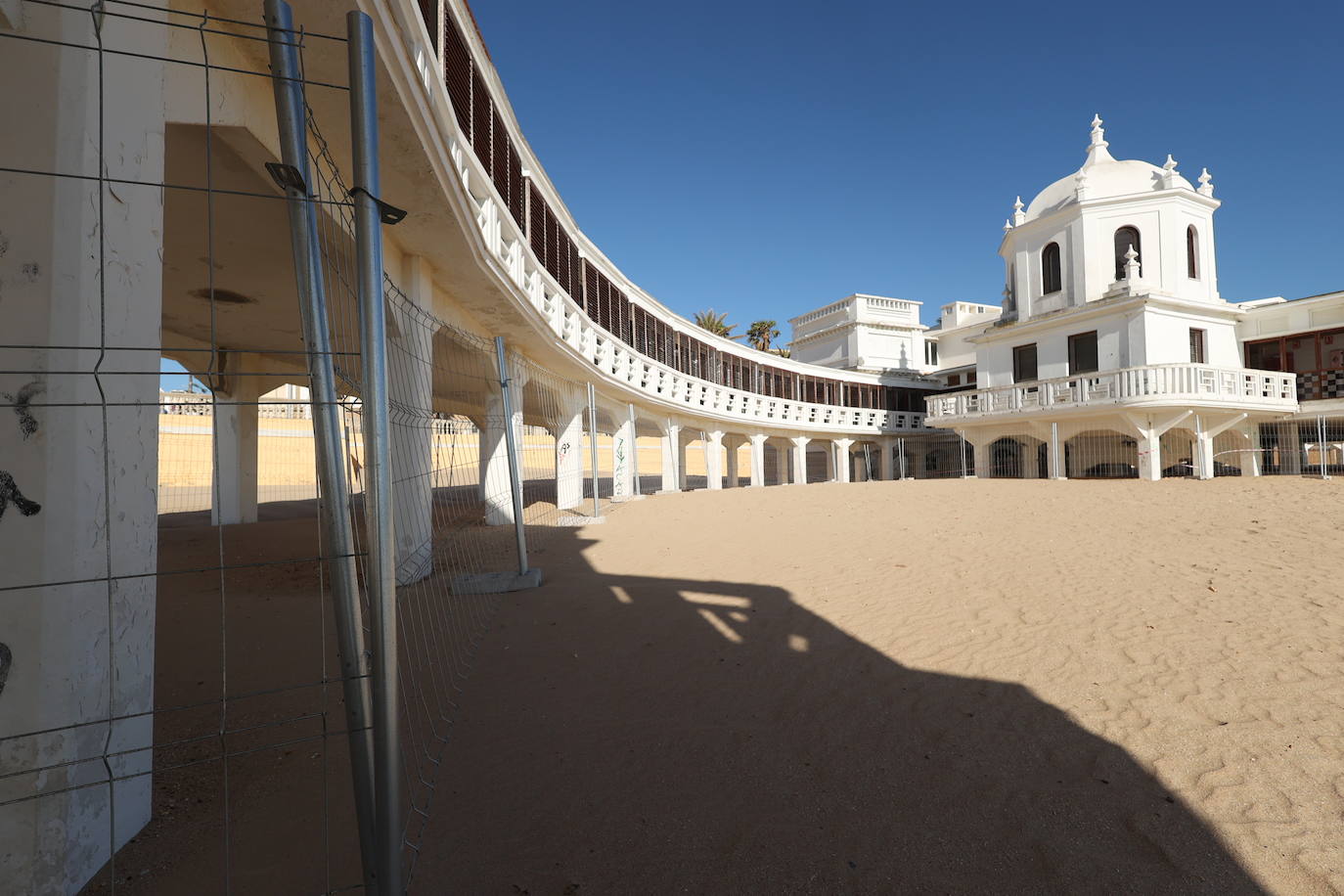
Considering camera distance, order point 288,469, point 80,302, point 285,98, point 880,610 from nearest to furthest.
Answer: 1. point 285,98
2. point 80,302
3. point 880,610
4. point 288,469

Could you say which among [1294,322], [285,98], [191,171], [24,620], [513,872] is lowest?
[513,872]

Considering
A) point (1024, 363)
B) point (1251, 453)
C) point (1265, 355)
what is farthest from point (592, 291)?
point (1265, 355)

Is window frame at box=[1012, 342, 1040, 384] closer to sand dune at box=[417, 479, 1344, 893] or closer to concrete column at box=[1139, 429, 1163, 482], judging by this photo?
concrete column at box=[1139, 429, 1163, 482]

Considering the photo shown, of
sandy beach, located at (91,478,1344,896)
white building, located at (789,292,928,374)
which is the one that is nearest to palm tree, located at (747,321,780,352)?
white building, located at (789,292,928,374)

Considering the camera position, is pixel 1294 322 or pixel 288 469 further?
pixel 288 469

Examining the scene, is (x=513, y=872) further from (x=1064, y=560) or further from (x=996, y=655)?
(x=1064, y=560)

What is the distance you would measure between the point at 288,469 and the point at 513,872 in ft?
108

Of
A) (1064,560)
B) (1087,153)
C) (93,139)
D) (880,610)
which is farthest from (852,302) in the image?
(93,139)

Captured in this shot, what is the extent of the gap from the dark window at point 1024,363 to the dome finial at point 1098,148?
22.2ft

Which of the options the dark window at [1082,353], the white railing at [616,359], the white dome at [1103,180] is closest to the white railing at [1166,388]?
the dark window at [1082,353]

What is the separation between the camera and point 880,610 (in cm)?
628

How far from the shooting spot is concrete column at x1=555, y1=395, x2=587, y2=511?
643 inches

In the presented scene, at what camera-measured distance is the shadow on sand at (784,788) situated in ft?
8.59

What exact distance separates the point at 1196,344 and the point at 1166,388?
530 cm
